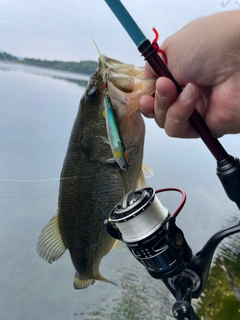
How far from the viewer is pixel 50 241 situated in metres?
1.55

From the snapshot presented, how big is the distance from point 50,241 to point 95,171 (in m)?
0.43

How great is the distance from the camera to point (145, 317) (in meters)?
2.70

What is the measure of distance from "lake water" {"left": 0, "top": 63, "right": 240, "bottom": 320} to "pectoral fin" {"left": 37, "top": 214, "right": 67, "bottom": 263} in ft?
0.74

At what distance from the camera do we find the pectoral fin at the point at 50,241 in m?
1.55

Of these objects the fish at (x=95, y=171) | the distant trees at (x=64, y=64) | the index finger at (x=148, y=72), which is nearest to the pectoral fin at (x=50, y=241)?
the fish at (x=95, y=171)

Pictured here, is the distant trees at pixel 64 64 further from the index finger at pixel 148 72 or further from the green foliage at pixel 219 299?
the green foliage at pixel 219 299

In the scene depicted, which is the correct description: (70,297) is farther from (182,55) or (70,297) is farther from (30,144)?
(182,55)

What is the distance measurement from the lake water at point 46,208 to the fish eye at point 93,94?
0.24 m

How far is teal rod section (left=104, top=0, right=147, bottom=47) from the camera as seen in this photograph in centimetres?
93

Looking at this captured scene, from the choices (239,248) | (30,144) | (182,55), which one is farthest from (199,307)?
(182,55)

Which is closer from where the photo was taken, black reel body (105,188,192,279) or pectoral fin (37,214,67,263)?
black reel body (105,188,192,279)

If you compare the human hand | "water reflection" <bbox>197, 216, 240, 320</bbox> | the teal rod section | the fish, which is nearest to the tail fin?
Result: the fish

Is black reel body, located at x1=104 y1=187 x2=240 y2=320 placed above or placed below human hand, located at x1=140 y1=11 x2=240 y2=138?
below

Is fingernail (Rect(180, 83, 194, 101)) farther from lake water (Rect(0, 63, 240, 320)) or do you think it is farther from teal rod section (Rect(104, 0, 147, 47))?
lake water (Rect(0, 63, 240, 320))
